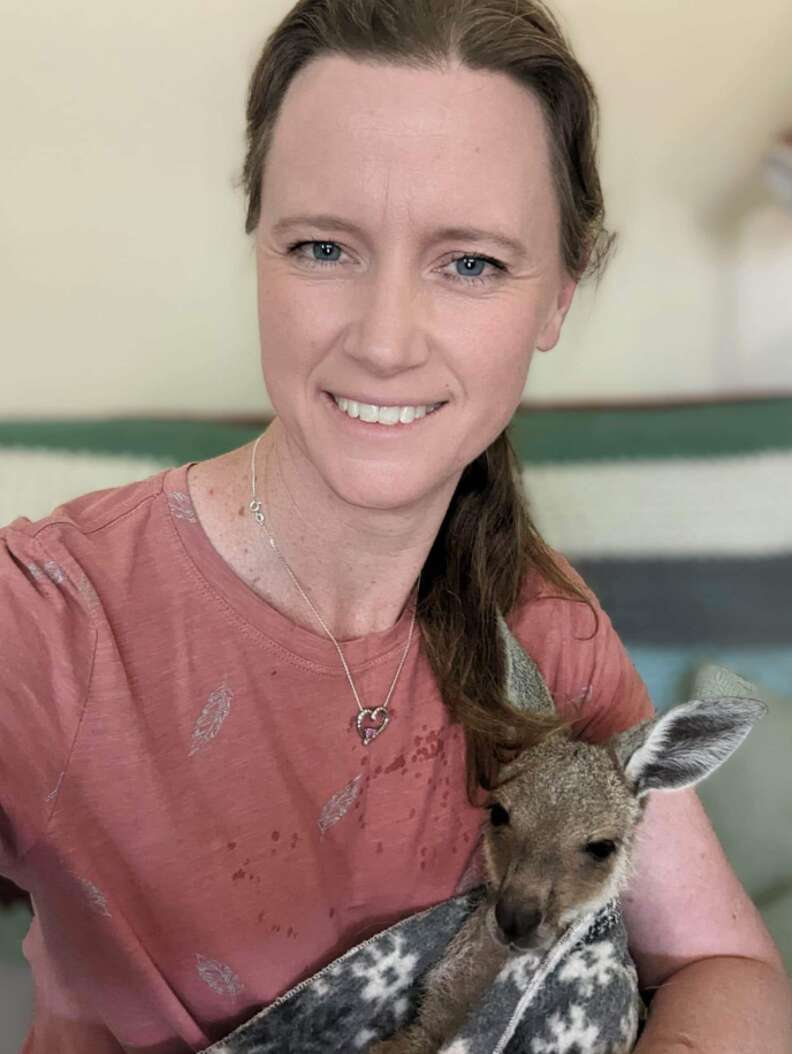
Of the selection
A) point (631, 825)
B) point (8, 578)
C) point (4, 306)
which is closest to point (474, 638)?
point (631, 825)

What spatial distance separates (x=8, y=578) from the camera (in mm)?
814

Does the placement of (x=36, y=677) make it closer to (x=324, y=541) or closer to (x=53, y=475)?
(x=324, y=541)

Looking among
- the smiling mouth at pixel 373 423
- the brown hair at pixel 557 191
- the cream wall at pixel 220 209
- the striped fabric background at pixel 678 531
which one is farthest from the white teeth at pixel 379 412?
the cream wall at pixel 220 209

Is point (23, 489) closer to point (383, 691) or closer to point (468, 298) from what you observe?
point (383, 691)

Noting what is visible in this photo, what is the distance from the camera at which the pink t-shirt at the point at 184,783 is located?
83cm

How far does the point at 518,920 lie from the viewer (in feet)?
2.82

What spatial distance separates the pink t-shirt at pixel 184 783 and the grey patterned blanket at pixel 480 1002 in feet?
0.18

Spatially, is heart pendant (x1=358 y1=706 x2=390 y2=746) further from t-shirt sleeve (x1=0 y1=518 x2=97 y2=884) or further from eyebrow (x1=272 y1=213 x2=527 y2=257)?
eyebrow (x1=272 y1=213 x2=527 y2=257)

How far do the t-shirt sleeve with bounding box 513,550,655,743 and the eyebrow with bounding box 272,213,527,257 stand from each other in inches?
16.9

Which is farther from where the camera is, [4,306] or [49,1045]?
[4,306]

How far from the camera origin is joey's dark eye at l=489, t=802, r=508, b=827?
953 mm

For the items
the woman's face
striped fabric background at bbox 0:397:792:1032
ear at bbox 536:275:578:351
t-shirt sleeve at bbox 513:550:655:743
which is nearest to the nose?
t-shirt sleeve at bbox 513:550:655:743

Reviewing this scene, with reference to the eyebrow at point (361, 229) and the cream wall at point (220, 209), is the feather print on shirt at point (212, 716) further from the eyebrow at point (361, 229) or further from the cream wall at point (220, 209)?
the cream wall at point (220, 209)

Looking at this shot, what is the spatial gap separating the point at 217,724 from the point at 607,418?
1025 mm
